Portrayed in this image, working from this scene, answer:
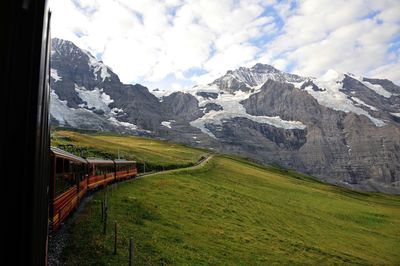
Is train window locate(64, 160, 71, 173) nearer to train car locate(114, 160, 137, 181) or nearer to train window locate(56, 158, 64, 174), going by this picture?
train window locate(56, 158, 64, 174)

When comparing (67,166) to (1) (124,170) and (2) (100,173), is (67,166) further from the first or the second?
(1) (124,170)

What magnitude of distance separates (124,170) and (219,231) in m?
24.7

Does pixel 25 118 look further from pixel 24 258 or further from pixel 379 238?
pixel 379 238

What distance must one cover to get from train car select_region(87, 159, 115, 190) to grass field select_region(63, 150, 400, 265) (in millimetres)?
1489

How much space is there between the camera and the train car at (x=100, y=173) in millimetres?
37750

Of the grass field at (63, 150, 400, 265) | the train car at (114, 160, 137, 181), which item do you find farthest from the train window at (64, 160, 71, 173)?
the train car at (114, 160, 137, 181)

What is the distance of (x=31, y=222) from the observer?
3705 millimetres

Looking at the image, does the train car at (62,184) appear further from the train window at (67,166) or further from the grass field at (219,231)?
the grass field at (219,231)

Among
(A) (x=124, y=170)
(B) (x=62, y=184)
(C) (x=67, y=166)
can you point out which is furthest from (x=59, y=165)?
(A) (x=124, y=170)

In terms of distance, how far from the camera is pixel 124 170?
186 ft

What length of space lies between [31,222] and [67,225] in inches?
923

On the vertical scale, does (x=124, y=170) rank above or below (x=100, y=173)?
below

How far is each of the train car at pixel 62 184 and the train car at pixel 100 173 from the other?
7035 mm

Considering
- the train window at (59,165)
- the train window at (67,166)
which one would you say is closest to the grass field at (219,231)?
the train window at (67,166)
